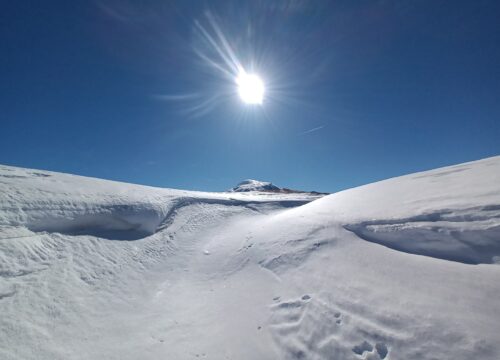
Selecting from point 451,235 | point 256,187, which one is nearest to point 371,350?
point 451,235

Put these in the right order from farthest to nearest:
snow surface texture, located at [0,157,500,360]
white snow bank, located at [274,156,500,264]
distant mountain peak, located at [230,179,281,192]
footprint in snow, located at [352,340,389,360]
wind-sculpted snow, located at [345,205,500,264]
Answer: distant mountain peak, located at [230,179,281,192] → white snow bank, located at [274,156,500,264] → wind-sculpted snow, located at [345,205,500,264] → snow surface texture, located at [0,157,500,360] → footprint in snow, located at [352,340,389,360]

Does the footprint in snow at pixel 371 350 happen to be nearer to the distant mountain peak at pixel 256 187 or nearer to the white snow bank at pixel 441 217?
the white snow bank at pixel 441 217

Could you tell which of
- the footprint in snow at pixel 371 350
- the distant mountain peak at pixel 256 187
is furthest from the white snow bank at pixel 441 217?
the distant mountain peak at pixel 256 187

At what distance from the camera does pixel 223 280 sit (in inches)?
228

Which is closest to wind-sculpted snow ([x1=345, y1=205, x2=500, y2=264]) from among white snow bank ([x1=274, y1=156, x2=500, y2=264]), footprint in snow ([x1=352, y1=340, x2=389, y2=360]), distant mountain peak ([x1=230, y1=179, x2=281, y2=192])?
white snow bank ([x1=274, y1=156, x2=500, y2=264])

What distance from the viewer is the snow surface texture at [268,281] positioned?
10.5 ft

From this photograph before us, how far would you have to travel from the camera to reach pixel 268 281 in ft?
17.2

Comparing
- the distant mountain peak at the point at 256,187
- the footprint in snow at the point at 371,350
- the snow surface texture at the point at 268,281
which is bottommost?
the footprint in snow at the point at 371,350

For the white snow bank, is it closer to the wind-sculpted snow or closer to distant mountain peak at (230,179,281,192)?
the wind-sculpted snow

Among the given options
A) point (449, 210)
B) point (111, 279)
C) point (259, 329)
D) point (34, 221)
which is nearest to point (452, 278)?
point (449, 210)

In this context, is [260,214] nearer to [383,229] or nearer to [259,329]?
[383,229]

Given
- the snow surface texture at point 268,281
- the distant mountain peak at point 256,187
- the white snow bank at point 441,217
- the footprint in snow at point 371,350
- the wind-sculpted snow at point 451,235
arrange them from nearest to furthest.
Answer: the footprint in snow at point 371,350, the snow surface texture at point 268,281, the wind-sculpted snow at point 451,235, the white snow bank at point 441,217, the distant mountain peak at point 256,187

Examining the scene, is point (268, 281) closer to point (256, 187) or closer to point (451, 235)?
point (451, 235)

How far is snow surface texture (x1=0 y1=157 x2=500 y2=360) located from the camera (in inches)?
126
